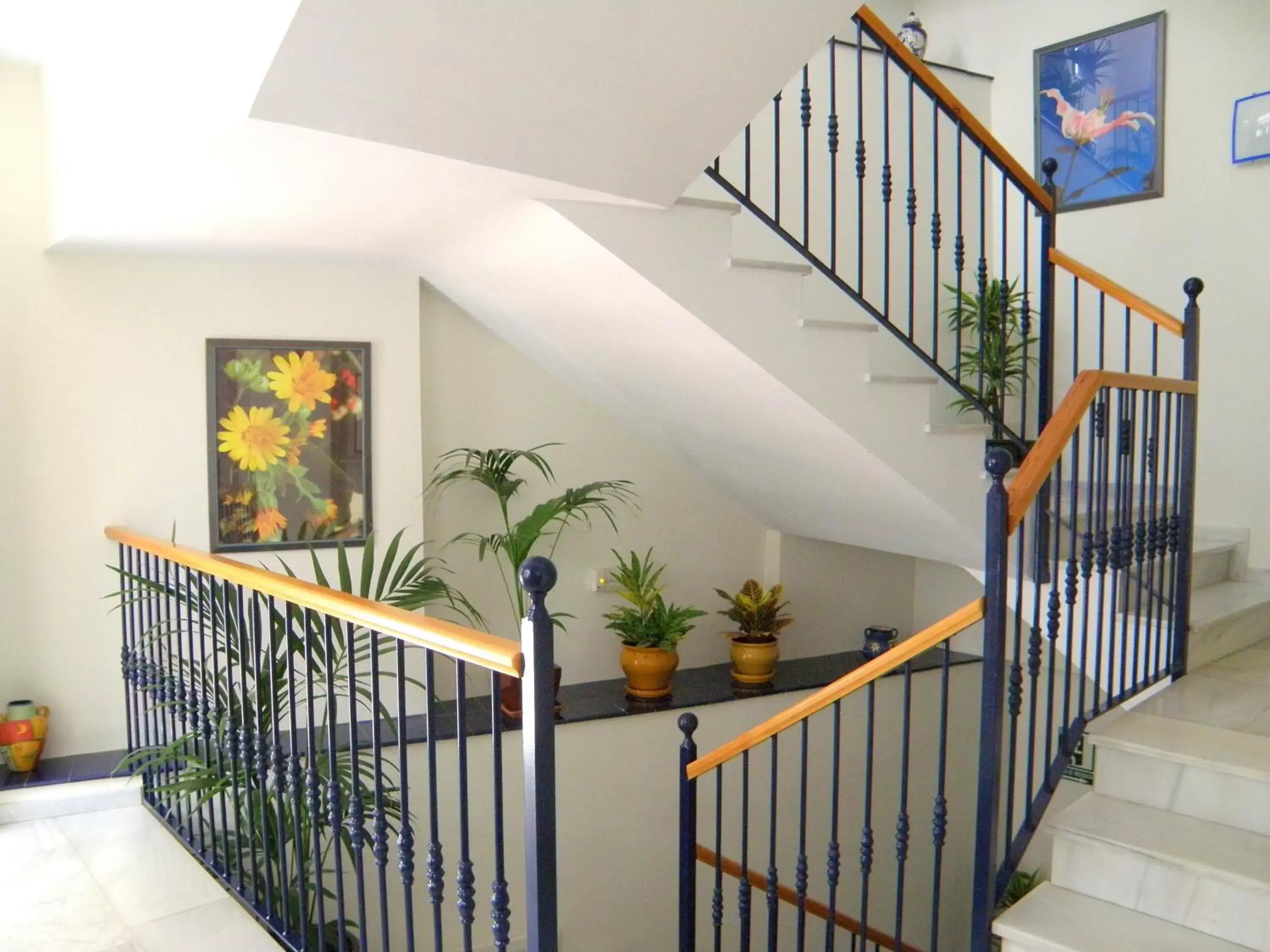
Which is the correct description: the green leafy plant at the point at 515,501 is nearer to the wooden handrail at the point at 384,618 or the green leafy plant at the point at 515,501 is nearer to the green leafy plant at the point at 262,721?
the green leafy plant at the point at 262,721

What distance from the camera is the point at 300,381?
4.22 meters

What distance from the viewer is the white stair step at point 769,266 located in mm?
3096

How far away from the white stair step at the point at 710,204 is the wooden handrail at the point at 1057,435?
3.50ft

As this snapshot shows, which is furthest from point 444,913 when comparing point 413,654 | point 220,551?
point 220,551

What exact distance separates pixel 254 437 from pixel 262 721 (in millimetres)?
1606

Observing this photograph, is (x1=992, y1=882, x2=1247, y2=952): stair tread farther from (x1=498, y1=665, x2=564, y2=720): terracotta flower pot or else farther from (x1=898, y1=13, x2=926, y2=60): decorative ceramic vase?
(x1=898, y1=13, x2=926, y2=60): decorative ceramic vase

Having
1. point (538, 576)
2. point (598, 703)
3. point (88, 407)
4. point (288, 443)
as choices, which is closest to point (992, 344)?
point (598, 703)

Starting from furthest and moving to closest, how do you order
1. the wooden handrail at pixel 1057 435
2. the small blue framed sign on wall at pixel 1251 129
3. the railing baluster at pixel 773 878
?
the small blue framed sign on wall at pixel 1251 129 → the railing baluster at pixel 773 878 → the wooden handrail at pixel 1057 435

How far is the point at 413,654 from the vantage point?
175 inches

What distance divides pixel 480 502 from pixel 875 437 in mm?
2043

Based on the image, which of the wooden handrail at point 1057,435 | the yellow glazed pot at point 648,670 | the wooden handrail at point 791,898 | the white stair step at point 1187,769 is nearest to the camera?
the wooden handrail at point 1057,435

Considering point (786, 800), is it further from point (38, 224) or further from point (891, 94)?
point (38, 224)

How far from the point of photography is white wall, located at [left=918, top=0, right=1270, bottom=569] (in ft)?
15.2

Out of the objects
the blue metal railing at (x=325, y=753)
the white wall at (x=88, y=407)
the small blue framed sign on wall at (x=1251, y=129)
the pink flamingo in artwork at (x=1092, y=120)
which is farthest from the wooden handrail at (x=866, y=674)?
the pink flamingo in artwork at (x=1092, y=120)
